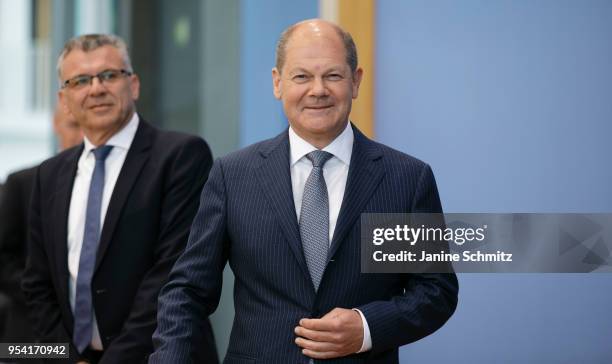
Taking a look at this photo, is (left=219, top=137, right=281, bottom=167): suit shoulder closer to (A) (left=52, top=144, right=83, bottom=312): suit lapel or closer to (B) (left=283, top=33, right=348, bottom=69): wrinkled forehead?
(B) (left=283, top=33, right=348, bottom=69): wrinkled forehead

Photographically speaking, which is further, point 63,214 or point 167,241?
point 63,214

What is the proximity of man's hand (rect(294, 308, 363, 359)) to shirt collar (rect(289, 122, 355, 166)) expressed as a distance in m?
0.42

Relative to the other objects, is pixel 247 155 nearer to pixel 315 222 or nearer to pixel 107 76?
pixel 315 222

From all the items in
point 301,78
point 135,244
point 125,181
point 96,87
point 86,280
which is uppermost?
point 96,87

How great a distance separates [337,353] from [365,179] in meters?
0.45

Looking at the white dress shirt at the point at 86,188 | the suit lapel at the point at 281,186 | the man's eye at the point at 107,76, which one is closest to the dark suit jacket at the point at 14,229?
the white dress shirt at the point at 86,188

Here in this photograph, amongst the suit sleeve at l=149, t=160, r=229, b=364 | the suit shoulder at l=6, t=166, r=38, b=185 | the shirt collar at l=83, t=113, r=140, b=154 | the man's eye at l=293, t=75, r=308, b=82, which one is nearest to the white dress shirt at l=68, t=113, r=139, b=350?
the shirt collar at l=83, t=113, r=140, b=154

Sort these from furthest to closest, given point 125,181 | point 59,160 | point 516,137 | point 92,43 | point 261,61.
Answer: point 261,61 → point 59,160 → point 92,43 → point 125,181 → point 516,137

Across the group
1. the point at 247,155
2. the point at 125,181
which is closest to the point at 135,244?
the point at 125,181

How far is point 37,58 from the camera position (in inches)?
492

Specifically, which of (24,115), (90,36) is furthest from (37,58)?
(90,36)

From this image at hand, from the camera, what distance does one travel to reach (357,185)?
2.35 meters

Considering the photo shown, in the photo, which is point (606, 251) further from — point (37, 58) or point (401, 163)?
point (37, 58)

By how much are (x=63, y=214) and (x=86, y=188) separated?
0.38ft
